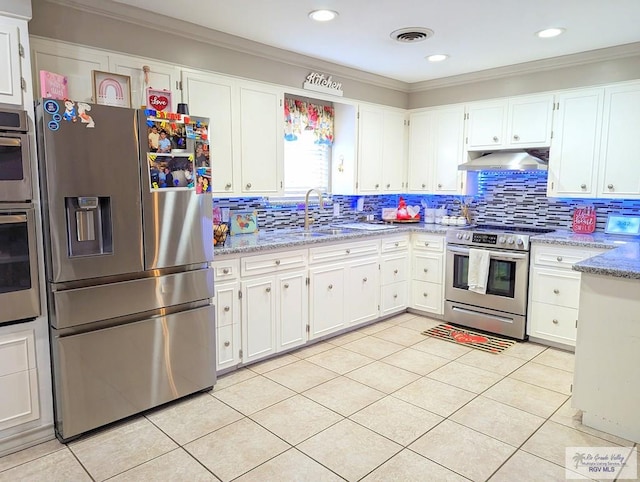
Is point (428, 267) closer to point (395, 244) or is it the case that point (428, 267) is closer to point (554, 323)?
point (395, 244)

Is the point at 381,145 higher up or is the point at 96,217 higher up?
the point at 381,145

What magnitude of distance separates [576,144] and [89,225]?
3.86 m

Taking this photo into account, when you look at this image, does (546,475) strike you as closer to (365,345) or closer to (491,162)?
(365,345)

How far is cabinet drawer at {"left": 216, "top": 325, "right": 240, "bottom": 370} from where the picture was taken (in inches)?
125

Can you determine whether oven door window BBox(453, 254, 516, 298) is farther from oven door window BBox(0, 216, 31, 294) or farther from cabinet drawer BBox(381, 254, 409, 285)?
oven door window BBox(0, 216, 31, 294)

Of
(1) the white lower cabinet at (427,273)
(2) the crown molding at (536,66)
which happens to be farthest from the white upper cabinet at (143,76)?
(2) the crown molding at (536,66)

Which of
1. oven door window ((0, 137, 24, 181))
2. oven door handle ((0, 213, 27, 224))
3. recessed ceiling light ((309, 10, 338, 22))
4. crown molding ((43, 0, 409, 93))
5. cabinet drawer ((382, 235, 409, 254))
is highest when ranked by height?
recessed ceiling light ((309, 10, 338, 22))

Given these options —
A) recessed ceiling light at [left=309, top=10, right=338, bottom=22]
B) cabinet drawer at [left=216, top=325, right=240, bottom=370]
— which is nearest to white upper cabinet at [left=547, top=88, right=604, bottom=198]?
recessed ceiling light at [left=309, top=10, right=338, bottom=22]

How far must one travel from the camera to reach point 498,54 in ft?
12.8

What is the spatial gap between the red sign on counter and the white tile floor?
1.28 metres

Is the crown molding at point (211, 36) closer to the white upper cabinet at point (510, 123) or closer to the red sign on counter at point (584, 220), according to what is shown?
the white upper cabinet at point (510, 123)

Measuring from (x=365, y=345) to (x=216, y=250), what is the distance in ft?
5.29

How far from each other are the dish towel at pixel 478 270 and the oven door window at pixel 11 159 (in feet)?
11.6

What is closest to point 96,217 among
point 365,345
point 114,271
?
point 114,271
